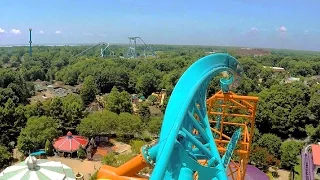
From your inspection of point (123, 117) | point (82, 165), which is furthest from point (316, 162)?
point (82, 165)

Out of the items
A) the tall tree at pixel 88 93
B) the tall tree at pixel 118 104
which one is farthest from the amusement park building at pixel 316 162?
the tall tree at pixel 88 93

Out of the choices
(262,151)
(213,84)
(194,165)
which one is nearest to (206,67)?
(194,165)

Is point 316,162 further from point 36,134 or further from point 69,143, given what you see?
point 36,134

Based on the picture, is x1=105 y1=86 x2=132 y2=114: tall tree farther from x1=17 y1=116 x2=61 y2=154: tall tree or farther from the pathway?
the pathway

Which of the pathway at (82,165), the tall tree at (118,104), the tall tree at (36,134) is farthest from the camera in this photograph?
the tall tree at (118,104)

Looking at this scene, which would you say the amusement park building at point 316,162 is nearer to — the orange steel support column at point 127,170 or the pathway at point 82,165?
the pathway at point 82,165
